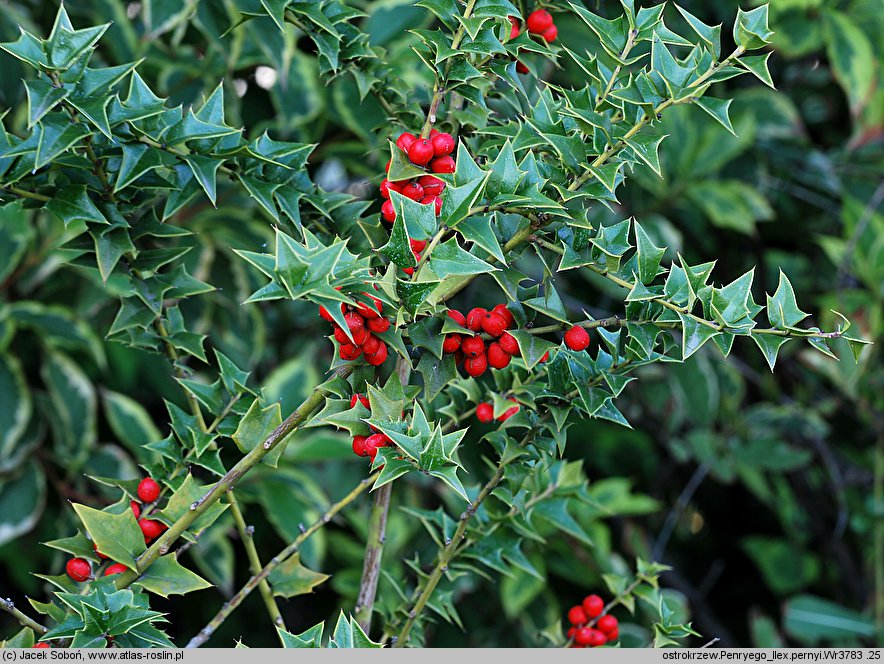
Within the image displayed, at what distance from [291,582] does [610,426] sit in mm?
1249

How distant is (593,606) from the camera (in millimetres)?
919

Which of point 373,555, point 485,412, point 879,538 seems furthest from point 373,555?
point 879,538

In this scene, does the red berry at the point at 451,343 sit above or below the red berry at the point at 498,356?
above

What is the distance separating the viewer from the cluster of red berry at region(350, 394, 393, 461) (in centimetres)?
61

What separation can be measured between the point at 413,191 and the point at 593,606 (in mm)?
Answer: 512

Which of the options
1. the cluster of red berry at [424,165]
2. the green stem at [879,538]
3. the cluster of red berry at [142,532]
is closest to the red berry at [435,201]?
the cluster of red berry at [424,165]

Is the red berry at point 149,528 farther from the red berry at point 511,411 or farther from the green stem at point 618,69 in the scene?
the green stem at point 618,69

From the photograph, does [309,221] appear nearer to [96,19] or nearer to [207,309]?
[207,309]

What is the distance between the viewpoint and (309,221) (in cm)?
83

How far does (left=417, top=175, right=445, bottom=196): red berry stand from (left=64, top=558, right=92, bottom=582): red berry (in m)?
0.41

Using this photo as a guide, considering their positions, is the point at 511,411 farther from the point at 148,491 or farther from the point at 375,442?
the point at 148,491

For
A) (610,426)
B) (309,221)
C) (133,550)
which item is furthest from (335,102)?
(133,550)

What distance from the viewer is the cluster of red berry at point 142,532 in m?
0.71

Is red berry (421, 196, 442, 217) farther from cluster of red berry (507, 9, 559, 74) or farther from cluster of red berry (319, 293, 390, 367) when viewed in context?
cluster of red berry (507, 9, 559, 74)
